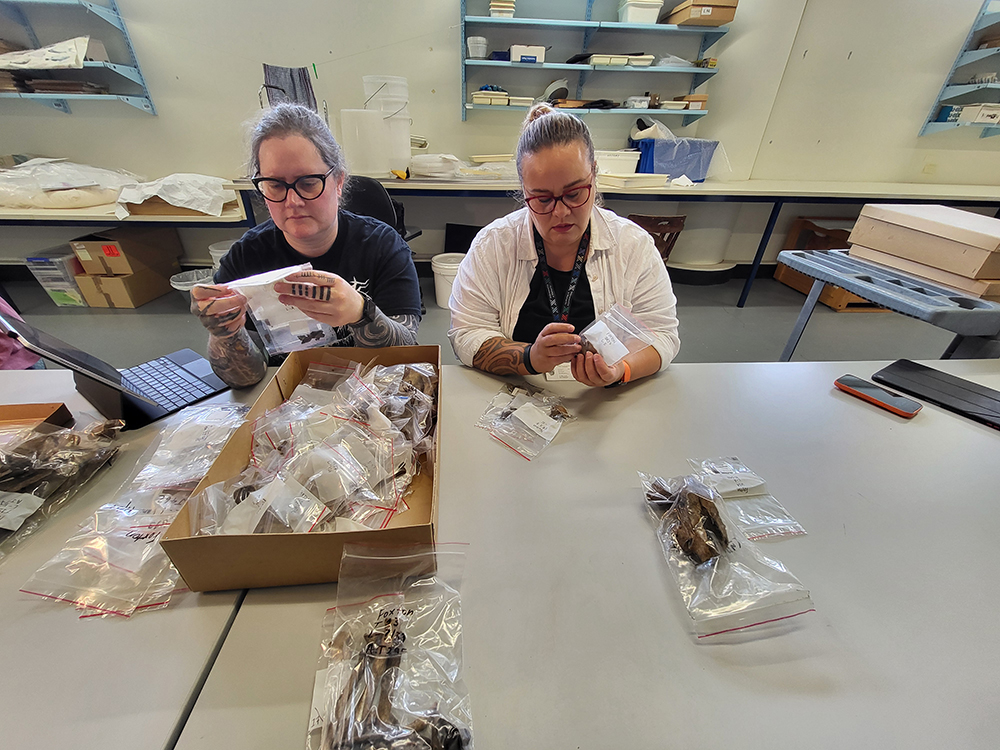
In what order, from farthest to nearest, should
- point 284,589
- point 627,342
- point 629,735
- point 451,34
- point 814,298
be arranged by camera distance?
point 451,34 < point 814,298 < point 627,342 < point 284,589 < point 629,735

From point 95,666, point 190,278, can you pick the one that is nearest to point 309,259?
point 95,666

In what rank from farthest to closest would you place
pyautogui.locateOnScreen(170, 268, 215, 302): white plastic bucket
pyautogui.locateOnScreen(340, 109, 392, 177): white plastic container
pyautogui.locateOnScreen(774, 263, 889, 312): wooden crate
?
1. pyautogui.locateOnScreen(774, 263, 889, 312): wooden crate
2. pyautogui.locateOnScreen(170, 268, 215, 302): white plastic bucket
3. pyautogui.locateOnScreen(340, 109, 392, 177): white plastic container

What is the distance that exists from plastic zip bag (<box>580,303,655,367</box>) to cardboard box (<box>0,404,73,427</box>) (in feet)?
3.46

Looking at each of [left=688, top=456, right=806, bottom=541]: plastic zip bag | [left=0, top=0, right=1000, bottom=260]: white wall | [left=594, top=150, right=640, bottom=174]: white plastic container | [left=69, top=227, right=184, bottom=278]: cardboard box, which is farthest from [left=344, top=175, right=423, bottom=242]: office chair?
[left=69, top=227, right=184, bottom=278]: cardboard box

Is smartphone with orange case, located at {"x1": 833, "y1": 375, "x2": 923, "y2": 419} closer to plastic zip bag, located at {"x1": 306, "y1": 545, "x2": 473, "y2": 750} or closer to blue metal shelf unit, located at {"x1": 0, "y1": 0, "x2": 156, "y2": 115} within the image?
plastic zip bag, located at {"x1": 306, "y1": 545, "x2": 473, "y2": 750}

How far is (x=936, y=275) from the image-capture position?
1521 millimetres

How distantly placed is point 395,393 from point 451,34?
3.12 meters

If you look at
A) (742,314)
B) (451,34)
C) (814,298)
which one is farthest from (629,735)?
(451,34)

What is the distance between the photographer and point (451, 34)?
2863 millimetres

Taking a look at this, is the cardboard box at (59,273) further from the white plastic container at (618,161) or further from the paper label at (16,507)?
the white plastic container at (618,161)

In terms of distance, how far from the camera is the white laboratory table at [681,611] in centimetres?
46

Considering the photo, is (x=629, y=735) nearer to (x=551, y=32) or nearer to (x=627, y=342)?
(x=627, y=342)

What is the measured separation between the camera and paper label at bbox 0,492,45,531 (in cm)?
62

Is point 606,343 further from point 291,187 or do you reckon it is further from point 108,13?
point 108,13
